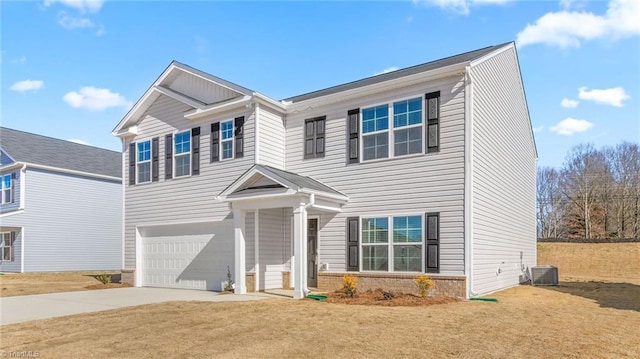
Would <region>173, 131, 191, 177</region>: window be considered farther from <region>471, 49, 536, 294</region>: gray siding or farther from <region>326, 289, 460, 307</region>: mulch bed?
<region>471, 49, 536, 294</region>: gray siding

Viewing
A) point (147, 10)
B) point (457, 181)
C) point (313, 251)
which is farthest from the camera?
point (313, 251)

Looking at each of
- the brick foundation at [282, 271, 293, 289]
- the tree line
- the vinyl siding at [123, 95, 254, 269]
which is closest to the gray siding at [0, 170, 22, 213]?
the vinyl siding at [123, 95, 254, 269]

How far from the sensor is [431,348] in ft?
22.2

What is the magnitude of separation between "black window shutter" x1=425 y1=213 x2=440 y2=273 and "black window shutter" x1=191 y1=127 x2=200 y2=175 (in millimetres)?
8208

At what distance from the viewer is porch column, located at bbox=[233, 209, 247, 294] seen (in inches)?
562

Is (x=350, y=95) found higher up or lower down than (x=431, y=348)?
higher up

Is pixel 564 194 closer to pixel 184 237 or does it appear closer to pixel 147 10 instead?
pixel 184 237

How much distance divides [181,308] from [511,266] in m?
10.7

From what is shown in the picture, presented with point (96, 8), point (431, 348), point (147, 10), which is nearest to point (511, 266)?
point (431, 348)

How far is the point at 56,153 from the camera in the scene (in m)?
27.7

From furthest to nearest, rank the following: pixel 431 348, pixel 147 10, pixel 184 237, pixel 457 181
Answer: pixel 184 237, pixel 147 10, pixel 457 181, pixel 431 348

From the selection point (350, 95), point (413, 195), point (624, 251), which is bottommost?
point (624, 251)

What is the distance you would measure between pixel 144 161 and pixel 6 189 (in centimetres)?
1244

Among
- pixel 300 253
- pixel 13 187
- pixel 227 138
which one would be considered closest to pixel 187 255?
pixel 227 138
